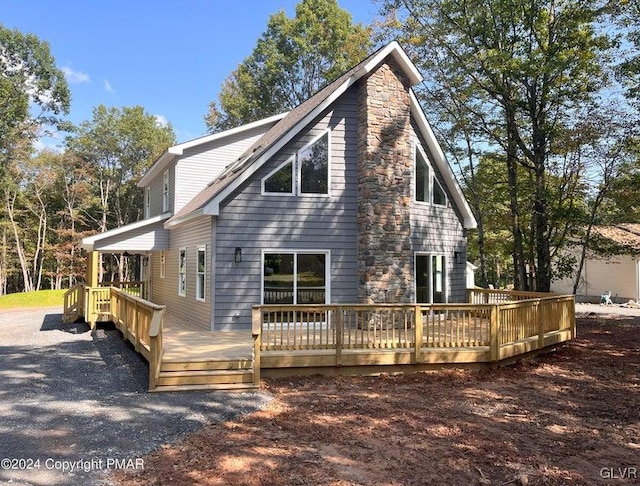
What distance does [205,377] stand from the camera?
7238 mm

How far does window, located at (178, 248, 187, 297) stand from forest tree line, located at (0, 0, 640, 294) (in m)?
12.1

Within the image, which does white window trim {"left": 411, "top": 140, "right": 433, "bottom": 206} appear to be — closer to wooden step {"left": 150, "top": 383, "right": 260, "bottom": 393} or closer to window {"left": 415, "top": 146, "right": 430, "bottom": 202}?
window {"left": 415, "top": 146, "right": 430, "bottom": 202}

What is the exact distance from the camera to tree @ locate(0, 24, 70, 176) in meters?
27.5

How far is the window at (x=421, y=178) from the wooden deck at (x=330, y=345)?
13.5 ft

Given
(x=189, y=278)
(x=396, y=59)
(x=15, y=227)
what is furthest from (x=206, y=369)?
(x=15, y=227)


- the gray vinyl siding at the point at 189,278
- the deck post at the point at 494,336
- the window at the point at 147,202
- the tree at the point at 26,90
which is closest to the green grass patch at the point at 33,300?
the tree at the point at 26,90

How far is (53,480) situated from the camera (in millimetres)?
4125

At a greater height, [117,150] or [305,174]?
[117,150]

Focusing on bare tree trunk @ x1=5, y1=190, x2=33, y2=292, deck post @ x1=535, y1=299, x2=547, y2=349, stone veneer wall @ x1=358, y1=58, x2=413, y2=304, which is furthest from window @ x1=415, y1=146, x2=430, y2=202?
bare tree trunk @ x1=5, y1=190, x2=33, y2=292

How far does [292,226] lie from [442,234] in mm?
4634

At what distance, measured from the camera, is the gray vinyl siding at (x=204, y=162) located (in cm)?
1479

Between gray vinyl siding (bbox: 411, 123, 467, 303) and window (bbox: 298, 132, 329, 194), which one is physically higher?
window (bbox: 298, 132, 329, 194)

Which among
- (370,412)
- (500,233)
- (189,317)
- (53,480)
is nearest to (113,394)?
(53,480)

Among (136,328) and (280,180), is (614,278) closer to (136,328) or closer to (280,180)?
(280,180)
